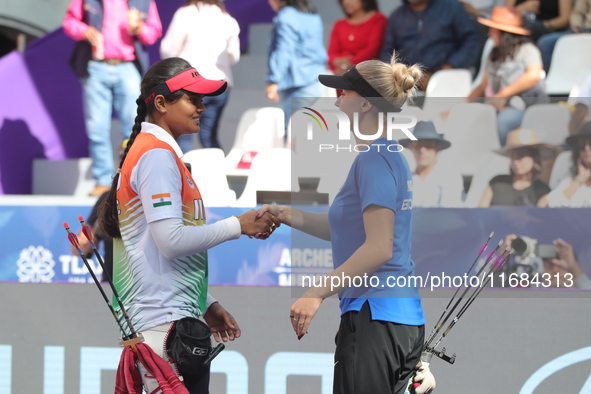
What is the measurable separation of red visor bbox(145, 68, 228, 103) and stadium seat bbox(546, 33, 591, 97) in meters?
4.30

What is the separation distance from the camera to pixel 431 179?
15.3 feet

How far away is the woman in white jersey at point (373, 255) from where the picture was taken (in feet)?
7.02

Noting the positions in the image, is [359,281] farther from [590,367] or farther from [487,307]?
[590,367]

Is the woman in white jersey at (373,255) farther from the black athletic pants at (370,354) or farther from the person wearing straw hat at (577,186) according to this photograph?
the person wearing straw hat at (577,186)

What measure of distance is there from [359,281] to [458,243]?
2.47m

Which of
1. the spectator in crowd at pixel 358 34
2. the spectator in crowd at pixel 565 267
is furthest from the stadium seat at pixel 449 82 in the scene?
the spectator in crowd at pixel 565 267

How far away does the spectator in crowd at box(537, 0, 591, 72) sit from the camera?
5949mm

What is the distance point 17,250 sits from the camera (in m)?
5.65

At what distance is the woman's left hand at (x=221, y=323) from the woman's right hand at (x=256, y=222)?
0.88 ft

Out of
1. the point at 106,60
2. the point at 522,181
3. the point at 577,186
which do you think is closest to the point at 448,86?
the point at 522,181

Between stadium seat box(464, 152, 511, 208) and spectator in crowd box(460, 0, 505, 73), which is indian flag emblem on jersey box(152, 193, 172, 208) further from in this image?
spectator in crowd box(460, 0, 505, 73)

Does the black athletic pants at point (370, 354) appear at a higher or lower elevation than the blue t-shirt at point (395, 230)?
lower

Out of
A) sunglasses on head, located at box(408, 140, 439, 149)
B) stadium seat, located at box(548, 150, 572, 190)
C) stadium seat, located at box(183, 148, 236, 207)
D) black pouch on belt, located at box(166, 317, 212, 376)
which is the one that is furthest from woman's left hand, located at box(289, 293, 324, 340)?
stadium seat, located at box(183, 148, 236, 207)

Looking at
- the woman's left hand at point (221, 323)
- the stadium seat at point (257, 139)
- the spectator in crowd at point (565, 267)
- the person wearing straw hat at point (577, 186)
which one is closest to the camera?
the woman's left hand at point (221, 323)
